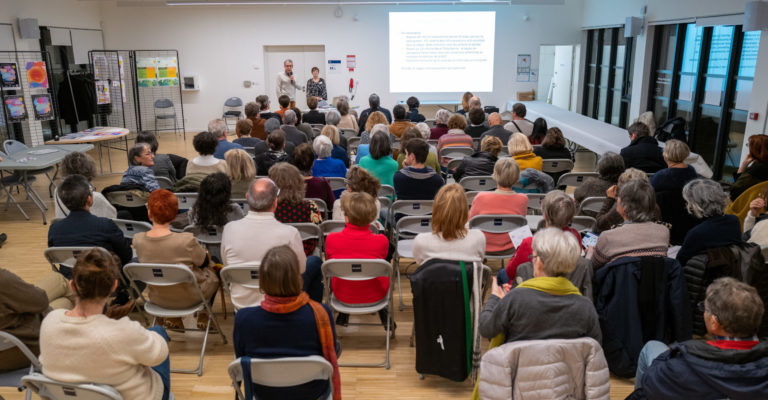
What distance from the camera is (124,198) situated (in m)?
4.98

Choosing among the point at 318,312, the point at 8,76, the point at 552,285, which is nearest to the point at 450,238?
the point at 552,285

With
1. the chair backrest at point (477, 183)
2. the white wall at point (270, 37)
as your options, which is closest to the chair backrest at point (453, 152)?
the chair backrest at point (477, 183)

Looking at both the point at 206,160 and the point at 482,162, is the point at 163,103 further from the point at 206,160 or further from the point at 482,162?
the point at 482,162

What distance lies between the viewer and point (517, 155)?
227 inches

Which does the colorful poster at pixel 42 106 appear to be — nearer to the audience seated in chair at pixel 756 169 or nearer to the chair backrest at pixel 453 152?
the chair backrest at pixel 453 152

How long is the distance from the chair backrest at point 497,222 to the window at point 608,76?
29.3ft

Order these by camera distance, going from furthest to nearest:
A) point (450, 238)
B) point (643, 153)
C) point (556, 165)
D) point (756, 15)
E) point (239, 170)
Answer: point (756, 15) < point (556, 165) < point (643, 153) < point (239, 170) < point (450, 238)

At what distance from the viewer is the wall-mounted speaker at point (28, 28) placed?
10.3 m

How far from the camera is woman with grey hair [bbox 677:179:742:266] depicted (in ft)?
11.4

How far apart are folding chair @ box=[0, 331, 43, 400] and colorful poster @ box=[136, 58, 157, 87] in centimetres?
1217

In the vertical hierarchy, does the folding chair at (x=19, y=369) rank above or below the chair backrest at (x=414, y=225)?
below

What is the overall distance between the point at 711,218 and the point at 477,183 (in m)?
2.36

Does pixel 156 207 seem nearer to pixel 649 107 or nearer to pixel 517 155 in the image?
pixel 517 155

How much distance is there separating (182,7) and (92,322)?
1348cm
